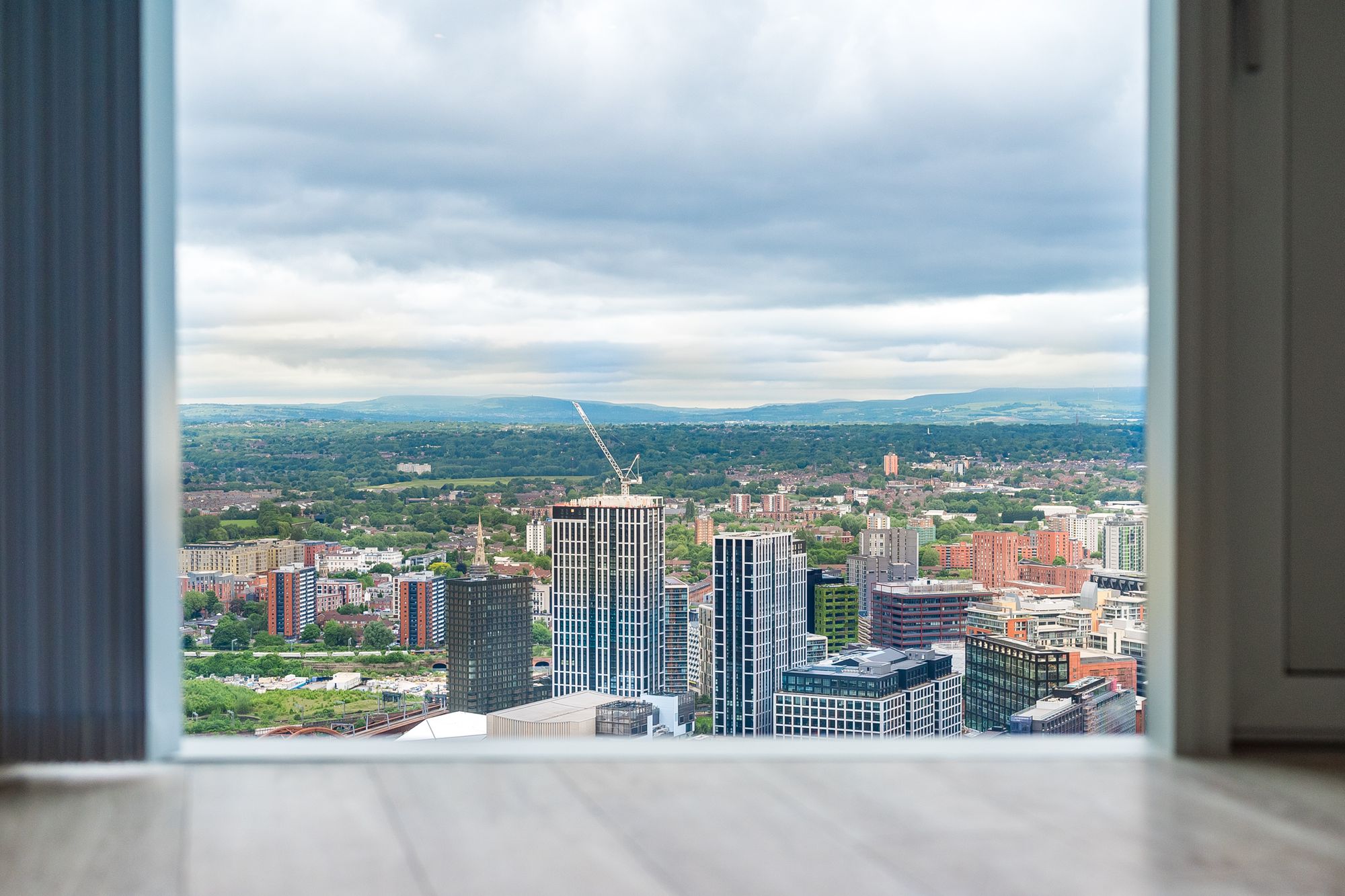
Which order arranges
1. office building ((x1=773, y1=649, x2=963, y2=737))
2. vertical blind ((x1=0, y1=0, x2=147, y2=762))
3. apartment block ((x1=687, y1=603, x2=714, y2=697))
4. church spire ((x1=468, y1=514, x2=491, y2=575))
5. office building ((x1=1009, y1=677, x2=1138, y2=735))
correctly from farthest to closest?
apartment block ((x1=687, y1=603, x2=714, y2=697)) → church spire ((x1=468, y1=514, x2=491, y2=575)) → office building ((x1=773, y1=649, x2=963, y2=737)) → office building ((x1=1009, y1=677, x2=1138, y2=735)) → vertical blind ((x1=0, y1=0, x2=147, y2=762))

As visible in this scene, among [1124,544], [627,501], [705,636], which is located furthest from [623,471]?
[1124,544]

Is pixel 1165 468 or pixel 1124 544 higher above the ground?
pixel 1165 468

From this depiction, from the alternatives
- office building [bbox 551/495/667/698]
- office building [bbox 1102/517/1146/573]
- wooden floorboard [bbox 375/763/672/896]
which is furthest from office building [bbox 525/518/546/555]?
office building [bbox 1102/517/1146/573]

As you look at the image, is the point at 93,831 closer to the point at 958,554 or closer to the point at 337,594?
the point at 337,594

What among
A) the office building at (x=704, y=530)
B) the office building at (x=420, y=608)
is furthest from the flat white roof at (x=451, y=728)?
the office building at (x=704, y=530)

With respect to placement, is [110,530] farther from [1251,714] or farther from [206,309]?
[1251,714]

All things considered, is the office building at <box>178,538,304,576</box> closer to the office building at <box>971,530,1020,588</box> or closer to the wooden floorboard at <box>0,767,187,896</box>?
the wooden floorboard at <box>0,767,187,896</box>
